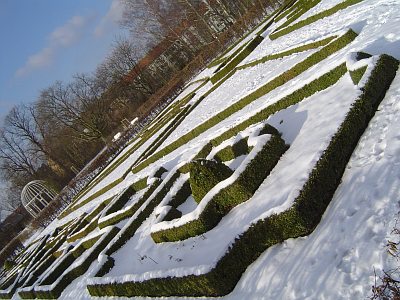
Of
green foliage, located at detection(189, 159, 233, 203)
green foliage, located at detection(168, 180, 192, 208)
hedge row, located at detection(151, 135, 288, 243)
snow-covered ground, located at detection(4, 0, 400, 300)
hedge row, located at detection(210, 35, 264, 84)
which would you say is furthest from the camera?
hedge row, located at detection(210, 35, 264, 84)

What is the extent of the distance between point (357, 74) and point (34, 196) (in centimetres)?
4259

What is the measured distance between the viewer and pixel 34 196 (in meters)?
44.6

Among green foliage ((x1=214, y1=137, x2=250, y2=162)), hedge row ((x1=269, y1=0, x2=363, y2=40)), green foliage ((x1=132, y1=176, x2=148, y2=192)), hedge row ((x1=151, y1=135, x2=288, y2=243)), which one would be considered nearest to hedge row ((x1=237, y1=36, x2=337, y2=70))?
hedge row ((x1=269, y1=0, x2=363, y2=40))

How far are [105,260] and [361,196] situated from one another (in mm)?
9922

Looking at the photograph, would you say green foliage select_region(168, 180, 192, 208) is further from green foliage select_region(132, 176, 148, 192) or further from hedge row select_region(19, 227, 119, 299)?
green foliage select_region(132, 176, 148, 192)

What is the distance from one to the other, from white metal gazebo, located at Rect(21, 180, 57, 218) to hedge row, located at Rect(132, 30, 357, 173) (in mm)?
28698

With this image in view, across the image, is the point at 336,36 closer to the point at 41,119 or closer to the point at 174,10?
the point at 174,10

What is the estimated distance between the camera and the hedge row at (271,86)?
14.0m

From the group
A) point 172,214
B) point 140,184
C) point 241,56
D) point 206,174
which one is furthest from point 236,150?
point 241,56

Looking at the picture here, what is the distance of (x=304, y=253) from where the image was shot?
7.18m

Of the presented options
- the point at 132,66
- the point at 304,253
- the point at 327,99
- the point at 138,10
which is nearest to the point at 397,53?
the point at 327,99

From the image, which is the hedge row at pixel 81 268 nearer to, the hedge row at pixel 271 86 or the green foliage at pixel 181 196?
the green foliage at pixel 181 196

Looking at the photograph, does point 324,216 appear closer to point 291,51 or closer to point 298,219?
point 298,219

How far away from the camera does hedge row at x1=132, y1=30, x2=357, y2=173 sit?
1398 centimetres
